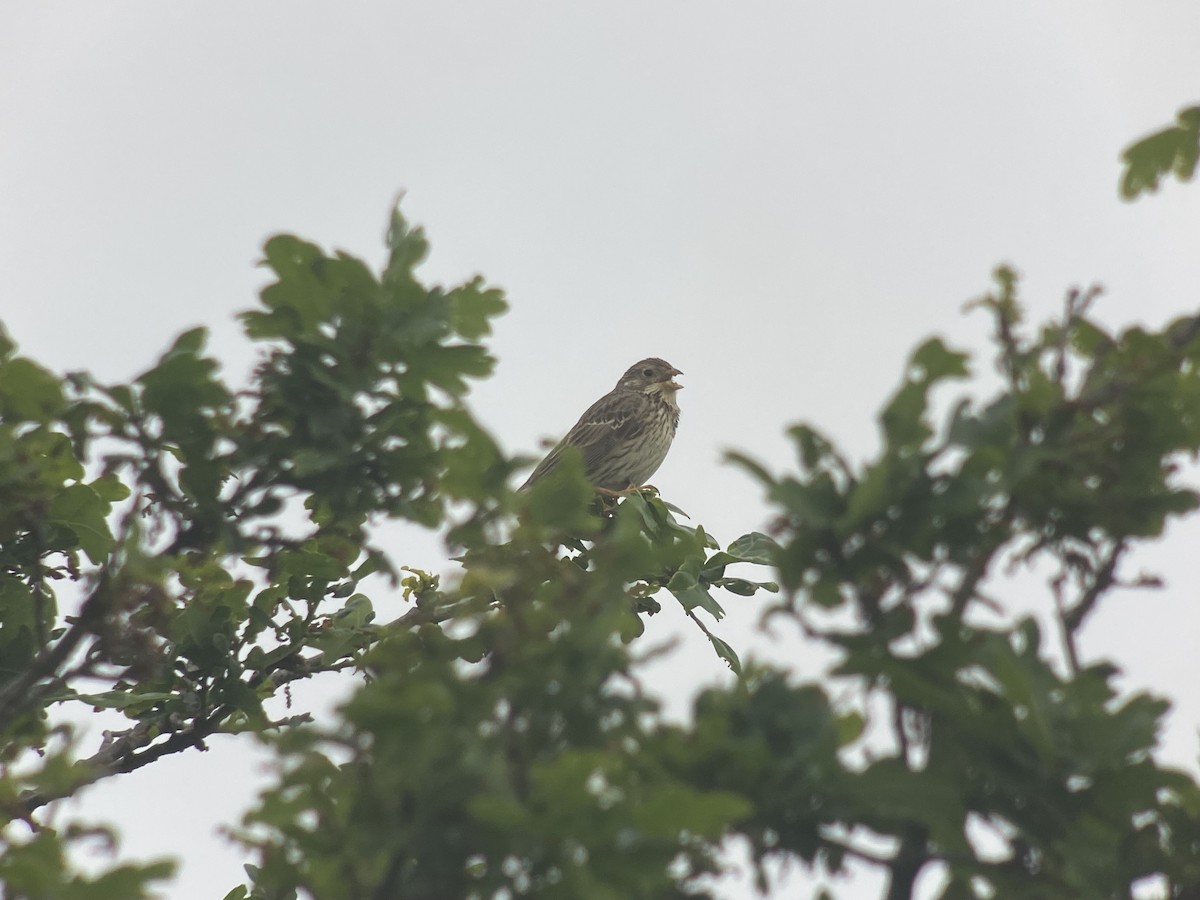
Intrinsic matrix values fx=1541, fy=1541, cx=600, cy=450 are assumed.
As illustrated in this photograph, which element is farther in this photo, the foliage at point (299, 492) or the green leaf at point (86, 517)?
the green leaf at point (86, 517)

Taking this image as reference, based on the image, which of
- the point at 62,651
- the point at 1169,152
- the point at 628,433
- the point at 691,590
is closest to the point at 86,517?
the point at 62,651

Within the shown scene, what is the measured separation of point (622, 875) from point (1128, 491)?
1.38 meters

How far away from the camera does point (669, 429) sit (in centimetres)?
1575

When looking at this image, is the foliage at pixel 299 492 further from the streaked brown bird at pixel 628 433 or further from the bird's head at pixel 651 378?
the bird's head at pixel 651 378

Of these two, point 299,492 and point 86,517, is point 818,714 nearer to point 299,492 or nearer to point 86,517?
point 299,492

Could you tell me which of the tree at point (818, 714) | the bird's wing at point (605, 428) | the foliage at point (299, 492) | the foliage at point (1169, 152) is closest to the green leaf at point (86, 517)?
the foliage at point (299, 492)

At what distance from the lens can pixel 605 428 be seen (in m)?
15.4

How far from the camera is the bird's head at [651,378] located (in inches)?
634

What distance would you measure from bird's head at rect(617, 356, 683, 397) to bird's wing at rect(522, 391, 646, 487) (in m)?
0.24

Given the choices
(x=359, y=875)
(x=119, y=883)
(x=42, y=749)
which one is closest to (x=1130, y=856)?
(x=359, y=875)

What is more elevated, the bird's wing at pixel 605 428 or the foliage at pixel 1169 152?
the bird's wing at pixel 605 428

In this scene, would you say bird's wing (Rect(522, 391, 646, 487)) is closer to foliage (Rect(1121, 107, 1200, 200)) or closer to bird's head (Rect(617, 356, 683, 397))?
bird's head (Rect(617, 356, 683, 397))

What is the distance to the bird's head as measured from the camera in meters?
16.1

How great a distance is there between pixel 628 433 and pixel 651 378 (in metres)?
1.44
